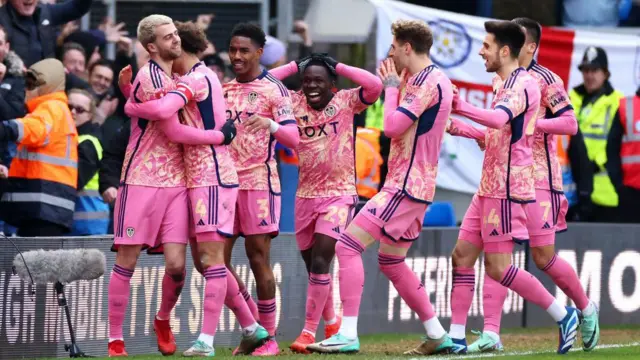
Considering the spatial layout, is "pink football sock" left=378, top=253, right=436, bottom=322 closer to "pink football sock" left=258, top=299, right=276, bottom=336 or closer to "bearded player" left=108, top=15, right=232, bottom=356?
"pink football sock" left=258, top=299, right=276, bottom=336

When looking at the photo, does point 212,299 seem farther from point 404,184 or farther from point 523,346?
point 523,346

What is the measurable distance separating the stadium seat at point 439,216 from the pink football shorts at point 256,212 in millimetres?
4232

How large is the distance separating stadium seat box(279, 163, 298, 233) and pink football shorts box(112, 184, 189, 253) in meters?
4.48

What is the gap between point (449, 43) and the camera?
17.0 metres

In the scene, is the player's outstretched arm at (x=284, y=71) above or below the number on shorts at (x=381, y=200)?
above

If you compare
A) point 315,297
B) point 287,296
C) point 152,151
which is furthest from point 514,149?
point 287,296

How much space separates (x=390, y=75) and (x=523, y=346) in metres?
3.24

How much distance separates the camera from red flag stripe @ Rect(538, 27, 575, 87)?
17406 mm

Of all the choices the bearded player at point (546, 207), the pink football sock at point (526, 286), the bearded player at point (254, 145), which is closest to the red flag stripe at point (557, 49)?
the bearded player at point (546, 207)

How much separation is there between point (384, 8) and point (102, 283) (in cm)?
629

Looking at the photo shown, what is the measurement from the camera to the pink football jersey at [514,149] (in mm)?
10641

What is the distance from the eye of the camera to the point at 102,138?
1383 centimetres

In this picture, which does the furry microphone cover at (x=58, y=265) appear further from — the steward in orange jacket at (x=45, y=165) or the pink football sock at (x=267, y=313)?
the steward in orange jacket at (x=45, y=165)

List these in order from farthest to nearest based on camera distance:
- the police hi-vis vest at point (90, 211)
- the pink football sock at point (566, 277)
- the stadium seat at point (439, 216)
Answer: the stadium seat at point (439, 216), the police hi-vis vest at point (90, 211), the pink football sock at point (566, 277)
